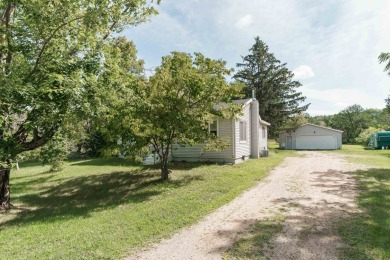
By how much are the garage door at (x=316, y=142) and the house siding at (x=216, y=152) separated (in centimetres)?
2095

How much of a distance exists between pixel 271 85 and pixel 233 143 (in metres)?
20.8

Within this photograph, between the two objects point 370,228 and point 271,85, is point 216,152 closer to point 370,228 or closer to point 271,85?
point 370,228

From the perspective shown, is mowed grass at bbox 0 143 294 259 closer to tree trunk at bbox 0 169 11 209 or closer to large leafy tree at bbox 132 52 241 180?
tree trunk at bbox 0 169 11 209

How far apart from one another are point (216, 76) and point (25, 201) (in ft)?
31.6

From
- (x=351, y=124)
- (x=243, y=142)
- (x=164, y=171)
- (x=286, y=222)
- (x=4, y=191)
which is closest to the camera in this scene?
(x=286, y=222)

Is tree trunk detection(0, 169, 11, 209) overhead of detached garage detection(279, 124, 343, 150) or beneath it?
beneath

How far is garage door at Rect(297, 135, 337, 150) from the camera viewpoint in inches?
1277

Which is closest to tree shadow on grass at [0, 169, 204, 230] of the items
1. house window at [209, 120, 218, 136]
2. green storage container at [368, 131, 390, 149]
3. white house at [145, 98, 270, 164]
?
white house at [145, 98, 270, 164]

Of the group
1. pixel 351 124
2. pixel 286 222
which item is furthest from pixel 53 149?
pixel 351 124

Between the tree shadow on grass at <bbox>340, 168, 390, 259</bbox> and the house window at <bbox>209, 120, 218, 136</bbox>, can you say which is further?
the house window at <bbox>209, 120, 218, 136</bbox>

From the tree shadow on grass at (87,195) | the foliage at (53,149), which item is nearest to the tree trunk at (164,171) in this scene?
the tree shadow on grass at (87,195)

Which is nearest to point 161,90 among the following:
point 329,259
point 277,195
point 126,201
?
point 126,201

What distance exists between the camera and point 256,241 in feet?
17.6

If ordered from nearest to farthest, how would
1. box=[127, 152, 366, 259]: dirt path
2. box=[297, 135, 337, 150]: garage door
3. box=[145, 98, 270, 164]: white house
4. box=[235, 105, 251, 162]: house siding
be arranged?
box=[127, 152, 366, 259]: dirt path, box=[145, 98, 270, 164]: white house, box=[235, 105, 251, 162]: house siding, box=[297, 135, 337, 150]: garage door
